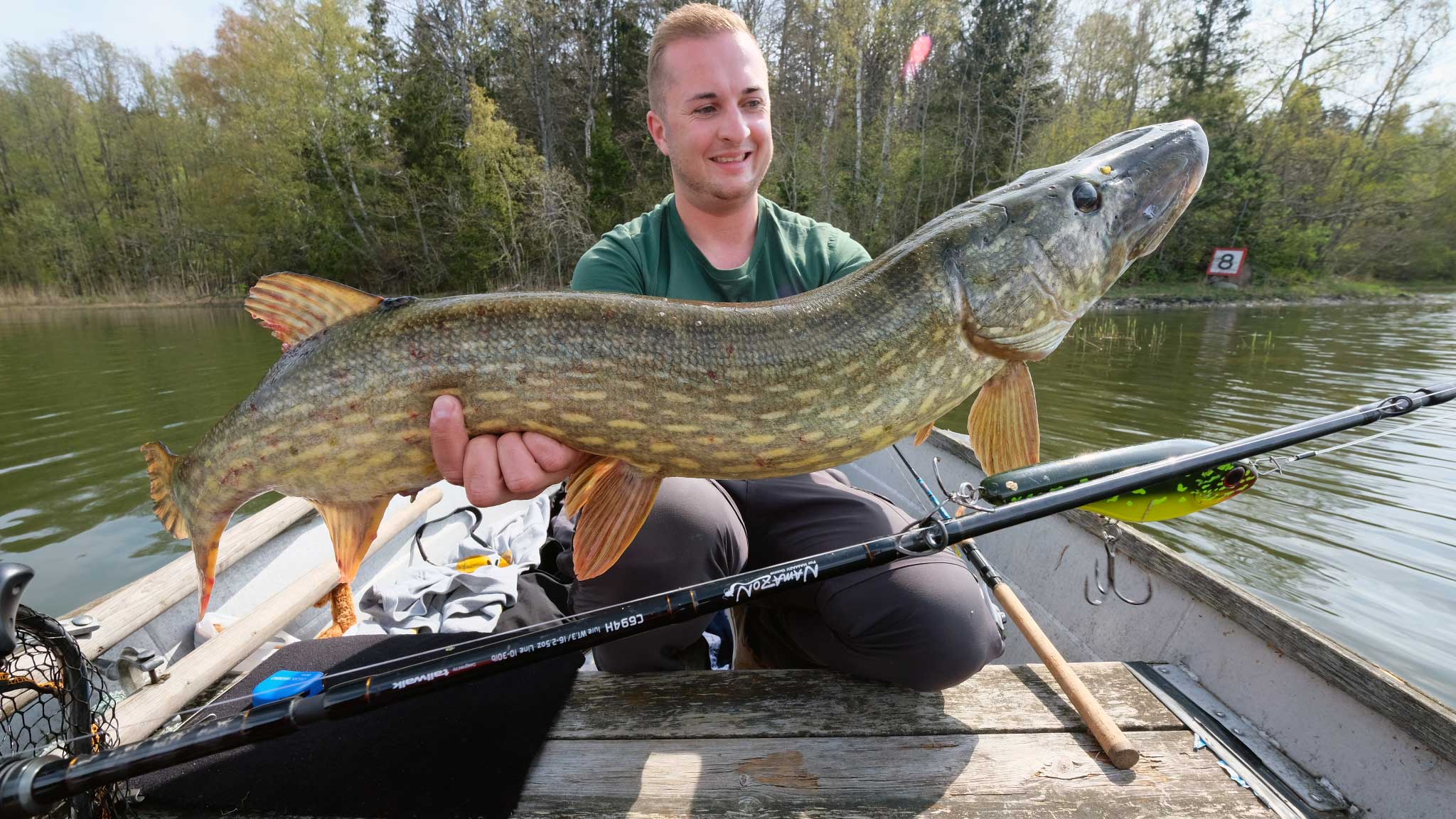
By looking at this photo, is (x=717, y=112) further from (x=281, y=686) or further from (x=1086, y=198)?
(x=281, y=686)

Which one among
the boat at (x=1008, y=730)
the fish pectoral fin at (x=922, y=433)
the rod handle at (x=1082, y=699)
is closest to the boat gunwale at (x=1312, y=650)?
the boat at (x=1008, y=730)

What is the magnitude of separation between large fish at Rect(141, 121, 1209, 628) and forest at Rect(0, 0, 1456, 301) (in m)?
20.6

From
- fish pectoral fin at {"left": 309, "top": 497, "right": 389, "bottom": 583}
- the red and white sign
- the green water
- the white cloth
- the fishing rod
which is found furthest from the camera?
the red and white sign

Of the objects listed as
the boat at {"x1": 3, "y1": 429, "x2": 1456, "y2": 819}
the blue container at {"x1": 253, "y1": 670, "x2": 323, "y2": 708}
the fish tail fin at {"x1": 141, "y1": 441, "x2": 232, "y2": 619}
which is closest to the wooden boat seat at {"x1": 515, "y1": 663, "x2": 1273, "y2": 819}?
the boat at {"x1": 3, "y1": 429, "x2": 1456, "y2": 819}

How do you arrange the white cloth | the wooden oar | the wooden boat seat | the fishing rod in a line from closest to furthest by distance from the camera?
the fishing rod, the wooden boat seat, the wooden oar, the white cloth

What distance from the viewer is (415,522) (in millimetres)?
3609

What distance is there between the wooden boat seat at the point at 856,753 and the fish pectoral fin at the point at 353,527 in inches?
26.1

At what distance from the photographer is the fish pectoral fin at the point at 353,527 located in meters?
1.57

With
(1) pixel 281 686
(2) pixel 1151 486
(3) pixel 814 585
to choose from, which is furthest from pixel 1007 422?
(1) pixel 281 686

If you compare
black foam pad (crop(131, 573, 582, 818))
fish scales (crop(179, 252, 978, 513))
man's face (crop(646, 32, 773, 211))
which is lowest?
black foam pad (crop(131, 573, 582, 818))

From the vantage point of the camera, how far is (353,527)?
1.59m

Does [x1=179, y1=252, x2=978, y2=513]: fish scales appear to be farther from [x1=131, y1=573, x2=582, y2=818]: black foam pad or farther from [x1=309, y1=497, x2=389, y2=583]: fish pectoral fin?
[x1=131, y1=573, x2=582, y2=818]: black foam pad

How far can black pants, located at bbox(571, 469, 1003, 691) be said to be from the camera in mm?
1587

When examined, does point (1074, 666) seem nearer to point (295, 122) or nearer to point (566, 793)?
point (566, 793)
